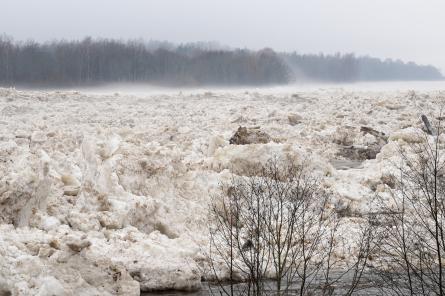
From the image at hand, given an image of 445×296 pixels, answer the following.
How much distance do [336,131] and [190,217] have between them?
13.2 m

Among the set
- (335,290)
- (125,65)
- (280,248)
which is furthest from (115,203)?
(125,65)

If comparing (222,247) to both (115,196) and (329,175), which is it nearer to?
(115,196)

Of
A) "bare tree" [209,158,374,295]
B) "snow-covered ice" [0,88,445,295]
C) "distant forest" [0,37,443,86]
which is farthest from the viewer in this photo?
"distant forest" [0,37,443,86]

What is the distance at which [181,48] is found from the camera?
72.8m

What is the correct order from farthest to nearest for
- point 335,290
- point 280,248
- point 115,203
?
point 115,203
point 335,290
point 280,248

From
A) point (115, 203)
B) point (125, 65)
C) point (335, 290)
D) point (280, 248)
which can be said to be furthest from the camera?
point (125, 65)

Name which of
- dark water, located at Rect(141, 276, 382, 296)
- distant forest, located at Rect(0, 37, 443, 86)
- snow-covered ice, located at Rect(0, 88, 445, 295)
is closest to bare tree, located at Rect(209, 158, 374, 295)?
dark water, located at Rect(141, 276, 382, 296)

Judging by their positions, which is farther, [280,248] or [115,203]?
[115,203]

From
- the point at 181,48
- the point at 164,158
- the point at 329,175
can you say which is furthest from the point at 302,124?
the point at 181,48

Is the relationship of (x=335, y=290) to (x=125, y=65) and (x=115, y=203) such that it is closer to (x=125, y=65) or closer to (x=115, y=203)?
(x=115, y=203)

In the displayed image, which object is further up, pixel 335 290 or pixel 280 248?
pixel 280 248

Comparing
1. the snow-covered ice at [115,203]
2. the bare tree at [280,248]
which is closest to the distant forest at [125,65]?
the snow-covered ice at [115,203]

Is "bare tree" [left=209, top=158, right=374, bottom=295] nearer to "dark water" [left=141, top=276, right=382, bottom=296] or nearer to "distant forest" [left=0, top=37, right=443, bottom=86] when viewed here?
"dark water" [left=141, top=276, right=382, bottom=296]

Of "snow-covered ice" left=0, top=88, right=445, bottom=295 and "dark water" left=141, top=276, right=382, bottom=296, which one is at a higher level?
"snow-covered ice" left=0, top=88, right=445, bottom=295
